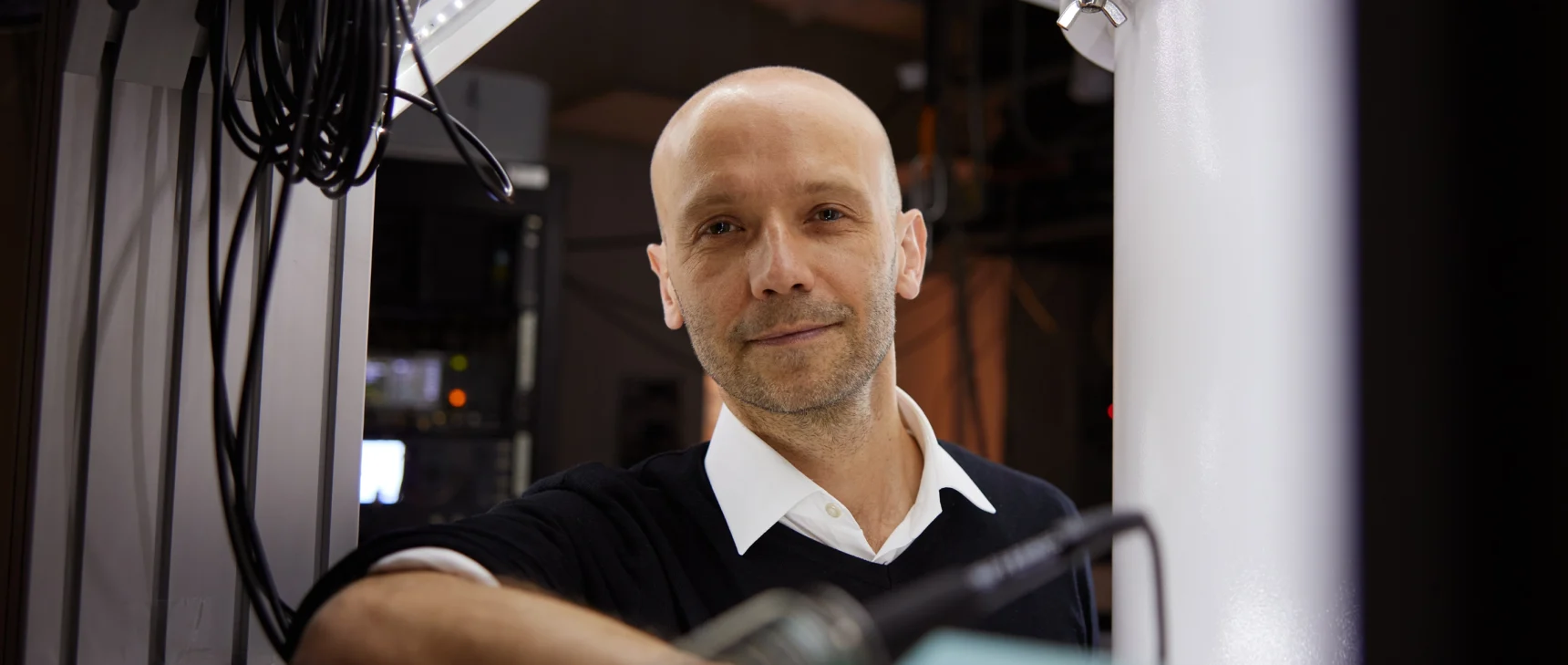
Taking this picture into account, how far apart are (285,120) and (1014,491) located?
79 centimetres

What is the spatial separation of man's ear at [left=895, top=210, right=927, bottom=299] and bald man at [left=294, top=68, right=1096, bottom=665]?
3.9 inches

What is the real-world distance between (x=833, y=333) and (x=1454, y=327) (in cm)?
62

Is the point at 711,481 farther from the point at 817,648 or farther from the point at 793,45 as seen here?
the point at 793,45

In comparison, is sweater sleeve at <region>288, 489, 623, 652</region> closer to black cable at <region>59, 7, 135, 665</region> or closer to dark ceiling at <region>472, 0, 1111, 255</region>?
black cable at <region>59, 7, 135, 665</region>

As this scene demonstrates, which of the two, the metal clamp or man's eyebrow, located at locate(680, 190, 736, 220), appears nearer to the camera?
the metal clamp

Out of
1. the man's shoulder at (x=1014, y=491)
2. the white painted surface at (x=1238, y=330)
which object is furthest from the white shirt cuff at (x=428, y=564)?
the man's shoulder at (x=1014, y=491)

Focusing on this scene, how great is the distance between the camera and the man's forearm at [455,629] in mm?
473

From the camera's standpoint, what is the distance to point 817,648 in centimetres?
28

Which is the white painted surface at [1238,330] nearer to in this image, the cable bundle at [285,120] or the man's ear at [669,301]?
the cable bundle at [285,120]

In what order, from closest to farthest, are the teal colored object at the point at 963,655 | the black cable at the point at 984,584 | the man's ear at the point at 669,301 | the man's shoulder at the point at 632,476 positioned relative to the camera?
the black cable at the point at 984,584, the teal colored object at the point at 963,655, the man's shoulder at the point at 632,476, the man's ear at the point at 669,301

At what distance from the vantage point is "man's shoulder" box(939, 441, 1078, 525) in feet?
3.56

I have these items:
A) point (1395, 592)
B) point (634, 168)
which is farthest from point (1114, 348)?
point (634, 168)

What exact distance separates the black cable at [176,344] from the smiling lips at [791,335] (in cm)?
42

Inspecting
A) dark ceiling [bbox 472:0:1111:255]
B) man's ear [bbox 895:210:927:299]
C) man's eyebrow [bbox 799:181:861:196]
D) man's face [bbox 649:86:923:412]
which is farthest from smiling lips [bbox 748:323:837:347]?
dark ceiling [bbox 472:0:1111:255]
